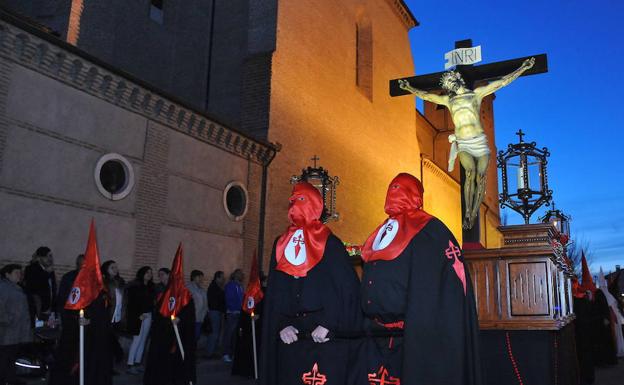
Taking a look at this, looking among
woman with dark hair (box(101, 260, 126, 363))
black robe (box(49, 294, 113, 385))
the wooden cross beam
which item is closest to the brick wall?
woman with dark hair (box(101, 260, 126, 363))

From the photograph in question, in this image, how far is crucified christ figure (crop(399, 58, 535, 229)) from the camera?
7.83 meters

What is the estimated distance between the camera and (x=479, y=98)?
863 centimetres

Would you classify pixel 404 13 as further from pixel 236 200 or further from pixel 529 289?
pixel 529 289

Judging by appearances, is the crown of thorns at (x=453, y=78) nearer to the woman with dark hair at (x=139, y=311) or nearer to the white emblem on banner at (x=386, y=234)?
the white emblem on banner at (x=386, y=234)

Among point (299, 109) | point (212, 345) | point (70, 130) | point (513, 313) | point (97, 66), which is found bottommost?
point (212, 345)

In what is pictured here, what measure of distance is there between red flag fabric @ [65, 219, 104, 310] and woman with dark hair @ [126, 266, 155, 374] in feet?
10.1

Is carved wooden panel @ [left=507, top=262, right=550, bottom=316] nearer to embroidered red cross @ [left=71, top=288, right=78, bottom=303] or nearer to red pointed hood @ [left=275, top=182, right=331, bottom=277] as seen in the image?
red pointed hood @ [left=275, top=182, right=331, bottom=277]

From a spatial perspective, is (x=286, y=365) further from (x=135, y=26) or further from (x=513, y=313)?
(x=135, y=26)

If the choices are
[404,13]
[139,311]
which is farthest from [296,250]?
[404,13]

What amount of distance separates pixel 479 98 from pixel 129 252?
24.8 feet

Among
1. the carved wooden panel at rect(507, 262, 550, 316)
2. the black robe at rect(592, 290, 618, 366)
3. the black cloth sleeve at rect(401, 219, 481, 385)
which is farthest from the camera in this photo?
the black robe at rect(592, 290, 618, 366)

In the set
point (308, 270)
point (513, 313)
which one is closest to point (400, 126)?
point (513, 313)

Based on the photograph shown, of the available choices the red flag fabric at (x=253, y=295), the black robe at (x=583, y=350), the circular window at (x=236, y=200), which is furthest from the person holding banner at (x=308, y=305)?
the circular window at (x=236, y=200)

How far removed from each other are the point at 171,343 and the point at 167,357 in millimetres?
209
